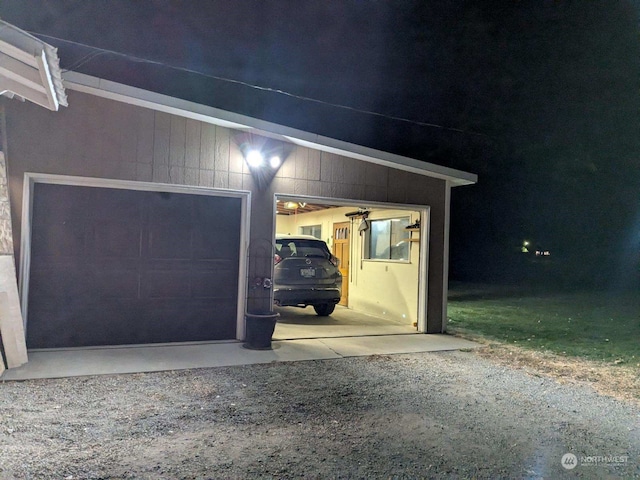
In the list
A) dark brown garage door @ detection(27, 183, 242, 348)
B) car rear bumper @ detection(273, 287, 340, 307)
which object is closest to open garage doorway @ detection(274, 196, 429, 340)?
car rear bumper @ detection(273, 287, 340, 307)

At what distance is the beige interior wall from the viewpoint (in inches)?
360

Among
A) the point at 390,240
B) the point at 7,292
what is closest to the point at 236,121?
the point at 7,292

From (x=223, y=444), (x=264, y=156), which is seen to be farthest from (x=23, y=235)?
(x=223, y=444)

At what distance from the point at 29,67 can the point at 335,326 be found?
657cm

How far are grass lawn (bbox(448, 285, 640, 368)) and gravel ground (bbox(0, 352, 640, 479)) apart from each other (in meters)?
2.49

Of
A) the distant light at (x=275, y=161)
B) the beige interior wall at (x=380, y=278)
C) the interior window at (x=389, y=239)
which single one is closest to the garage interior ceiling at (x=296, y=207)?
the beige interior wall at (x=380, y=278)

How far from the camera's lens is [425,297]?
8.62 metres

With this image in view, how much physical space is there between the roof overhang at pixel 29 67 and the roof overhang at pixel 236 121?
62 centimetres

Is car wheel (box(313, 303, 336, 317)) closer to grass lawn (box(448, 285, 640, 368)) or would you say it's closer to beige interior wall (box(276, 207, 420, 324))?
beige interior wall (box(276, 207, 420, 324))

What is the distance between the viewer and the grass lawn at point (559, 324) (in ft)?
25.5

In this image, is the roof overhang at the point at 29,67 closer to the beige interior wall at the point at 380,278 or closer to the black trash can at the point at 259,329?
the black trash can at the point at 259,329

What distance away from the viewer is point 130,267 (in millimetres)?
6805

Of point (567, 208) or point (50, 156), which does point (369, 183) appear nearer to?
point (50, 156)

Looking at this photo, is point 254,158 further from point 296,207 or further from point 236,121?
point 296,207
